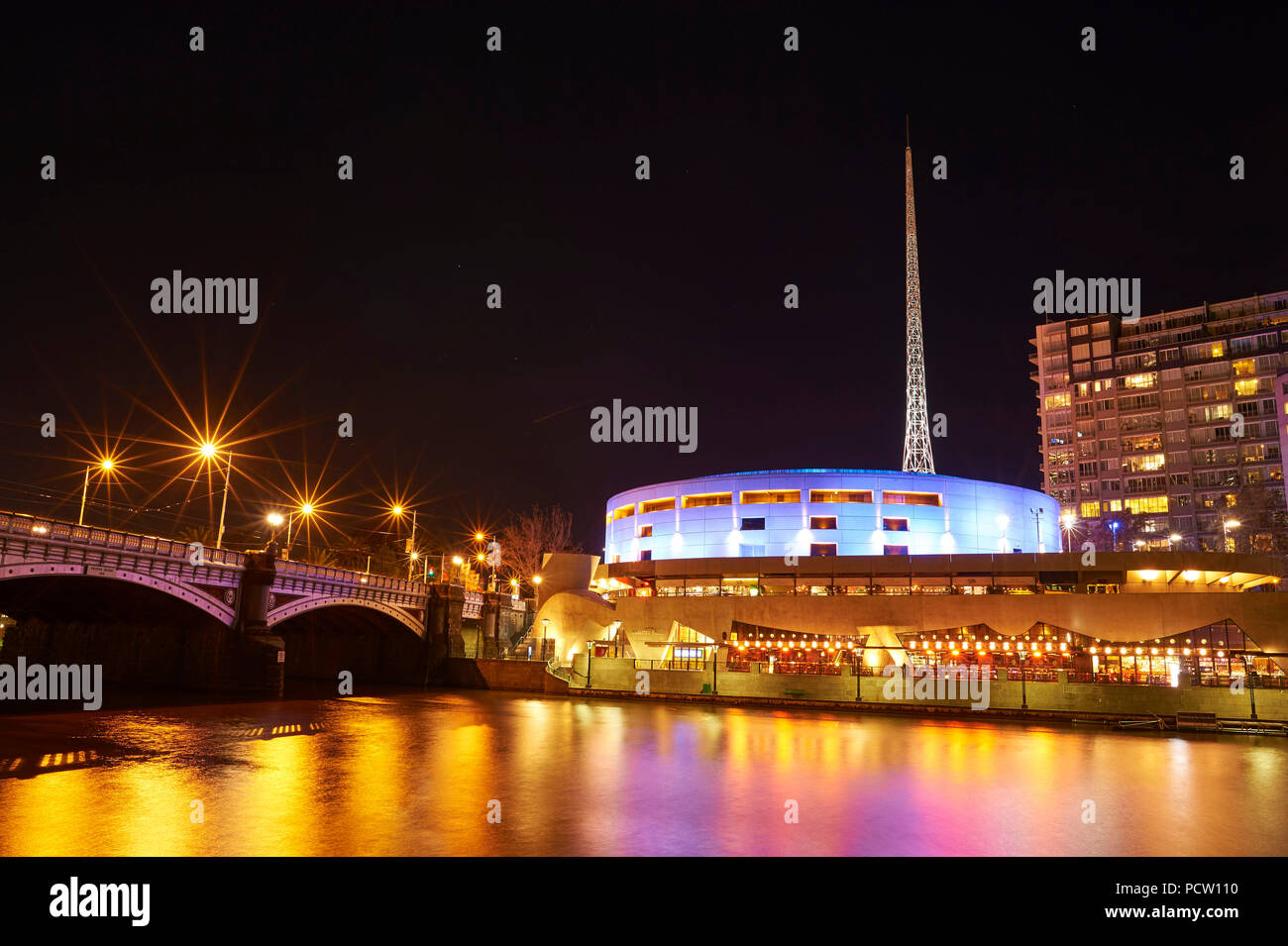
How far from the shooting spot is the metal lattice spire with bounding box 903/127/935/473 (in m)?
99.1

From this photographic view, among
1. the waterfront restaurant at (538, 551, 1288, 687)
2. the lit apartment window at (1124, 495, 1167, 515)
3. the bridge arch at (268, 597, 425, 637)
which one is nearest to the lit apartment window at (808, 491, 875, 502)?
the waterfront restaurant at (538, 551, 1288, 687)

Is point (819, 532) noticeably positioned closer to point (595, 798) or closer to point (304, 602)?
point (304, 602)

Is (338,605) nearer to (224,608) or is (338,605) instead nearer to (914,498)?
(224,608)

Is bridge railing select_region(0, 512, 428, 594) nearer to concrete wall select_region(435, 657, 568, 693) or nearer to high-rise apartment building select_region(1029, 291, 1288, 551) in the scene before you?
concrete wall select_region(435, 657, 568, 693)

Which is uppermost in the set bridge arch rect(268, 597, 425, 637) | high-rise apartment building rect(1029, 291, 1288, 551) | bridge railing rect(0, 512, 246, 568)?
high-rise apartment building rect(1029, 291, 1288, 551)

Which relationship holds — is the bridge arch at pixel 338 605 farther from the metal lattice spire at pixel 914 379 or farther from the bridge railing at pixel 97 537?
the metal lattice spire at pixel 914 379

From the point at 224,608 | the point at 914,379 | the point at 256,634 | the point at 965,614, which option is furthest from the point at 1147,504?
the point at 224,608

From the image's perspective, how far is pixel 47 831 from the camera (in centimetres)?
1483

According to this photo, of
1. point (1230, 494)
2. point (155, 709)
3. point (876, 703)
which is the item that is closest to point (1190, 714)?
point (876, 703)

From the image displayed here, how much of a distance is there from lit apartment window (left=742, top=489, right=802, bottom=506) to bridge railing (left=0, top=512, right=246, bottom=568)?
53871mm

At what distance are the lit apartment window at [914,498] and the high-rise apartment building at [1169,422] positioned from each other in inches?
1617

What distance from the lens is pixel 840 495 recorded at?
86750mm

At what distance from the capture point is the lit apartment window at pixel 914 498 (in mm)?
86188
